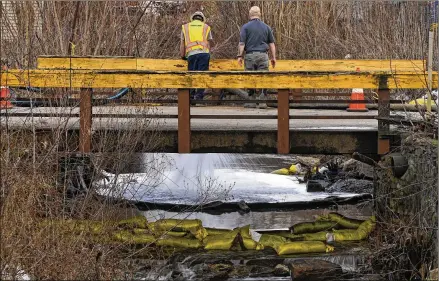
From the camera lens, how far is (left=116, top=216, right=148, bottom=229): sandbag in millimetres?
12586

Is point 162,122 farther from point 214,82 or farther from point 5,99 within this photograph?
point 5,99

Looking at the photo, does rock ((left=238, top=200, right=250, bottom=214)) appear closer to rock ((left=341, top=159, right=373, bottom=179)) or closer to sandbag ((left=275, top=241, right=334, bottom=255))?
sandbag ((left=275, top=241, right=334, bottom=255))

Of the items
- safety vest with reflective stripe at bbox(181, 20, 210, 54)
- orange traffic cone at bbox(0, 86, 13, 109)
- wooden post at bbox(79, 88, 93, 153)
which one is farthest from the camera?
safety vest with reflective stripe at bbox(181, 20, 210, 54)

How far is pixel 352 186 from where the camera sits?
64.7 ft

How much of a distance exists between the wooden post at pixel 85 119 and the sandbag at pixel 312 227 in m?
3.90

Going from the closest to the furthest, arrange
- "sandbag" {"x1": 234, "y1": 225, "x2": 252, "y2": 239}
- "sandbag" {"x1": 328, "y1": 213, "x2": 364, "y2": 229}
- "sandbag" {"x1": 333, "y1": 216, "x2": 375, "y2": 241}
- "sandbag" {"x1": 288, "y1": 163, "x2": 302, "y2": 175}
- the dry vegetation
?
"sandbag" {"x1": 234, "y1": 225, "x2": 252, "y2": 239}
"sandbag" {"x1": 333, "y1": 216, "x2": 375, "y2": 241}
"sandbag" {"x1": 328, "y1": 213, "x2": 364, "y2": 229}
the dry vegetation
"sandbag" {"x1": 288, "y1": 163, "x2": 302, "y2": 175}

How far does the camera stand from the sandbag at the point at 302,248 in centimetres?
1293

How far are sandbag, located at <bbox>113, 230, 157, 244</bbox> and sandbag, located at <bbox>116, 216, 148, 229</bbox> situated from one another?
0.26 metres

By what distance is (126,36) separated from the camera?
22891 mm

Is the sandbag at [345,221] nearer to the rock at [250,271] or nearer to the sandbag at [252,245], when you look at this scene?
the sandbag at [252,245]

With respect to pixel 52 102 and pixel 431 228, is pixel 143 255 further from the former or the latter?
pixel 431 228

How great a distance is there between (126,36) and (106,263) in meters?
13.4

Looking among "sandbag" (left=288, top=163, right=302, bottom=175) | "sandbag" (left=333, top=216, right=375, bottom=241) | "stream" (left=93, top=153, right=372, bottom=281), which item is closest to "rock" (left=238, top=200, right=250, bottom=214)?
"stream" (left=93, top=153, right=372, bottom=281)

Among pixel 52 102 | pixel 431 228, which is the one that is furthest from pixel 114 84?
pixel 431 228
